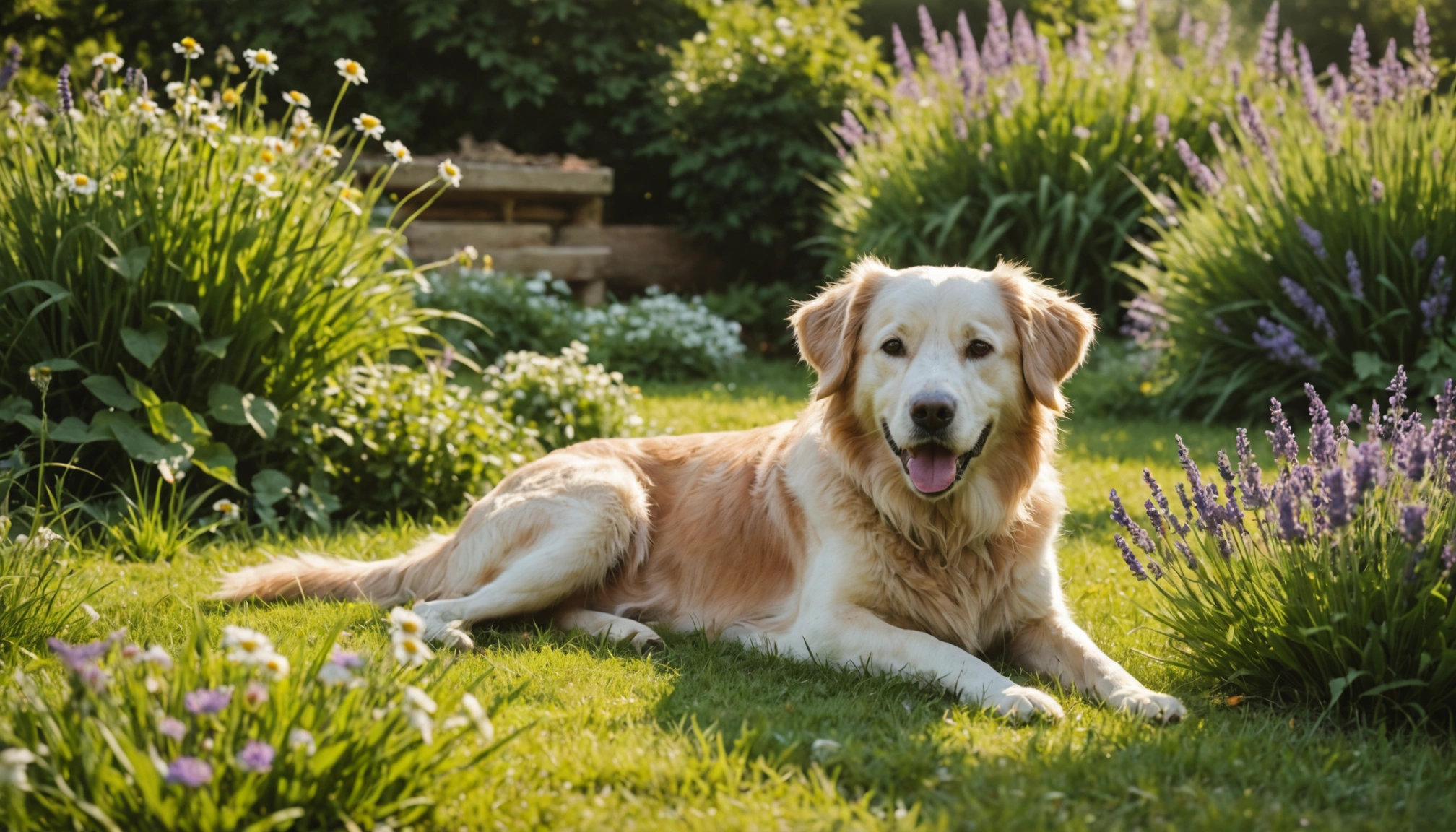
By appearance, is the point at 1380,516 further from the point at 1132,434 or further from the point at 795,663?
the point at 1132,434

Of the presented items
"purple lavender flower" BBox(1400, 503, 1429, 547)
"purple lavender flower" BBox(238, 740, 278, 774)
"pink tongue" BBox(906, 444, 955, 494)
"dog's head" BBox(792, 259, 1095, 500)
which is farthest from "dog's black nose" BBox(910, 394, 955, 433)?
"purple lavender flower" BBox(238, 740, 278, 774)

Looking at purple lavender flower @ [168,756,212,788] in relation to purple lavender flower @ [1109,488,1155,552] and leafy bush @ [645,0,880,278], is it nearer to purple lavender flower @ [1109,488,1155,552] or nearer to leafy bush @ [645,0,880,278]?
purple lavender flower @ [1109,488,1155,552]

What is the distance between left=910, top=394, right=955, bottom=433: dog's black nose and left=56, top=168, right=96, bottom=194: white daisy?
10.4 feet

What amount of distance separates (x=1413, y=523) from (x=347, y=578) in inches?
124

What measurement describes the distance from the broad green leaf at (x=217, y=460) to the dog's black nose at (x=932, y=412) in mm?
2870

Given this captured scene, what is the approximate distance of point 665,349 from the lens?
29.1ft

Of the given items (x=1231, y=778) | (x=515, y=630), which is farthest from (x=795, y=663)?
(x=1231, y=778)

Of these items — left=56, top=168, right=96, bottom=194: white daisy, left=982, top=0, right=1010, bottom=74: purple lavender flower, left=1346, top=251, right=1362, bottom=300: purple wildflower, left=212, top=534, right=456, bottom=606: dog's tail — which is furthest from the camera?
left=982, top=0, right=1010, bottom=74: purple lavender flower

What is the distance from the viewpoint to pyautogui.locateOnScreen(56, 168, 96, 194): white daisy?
4152mm

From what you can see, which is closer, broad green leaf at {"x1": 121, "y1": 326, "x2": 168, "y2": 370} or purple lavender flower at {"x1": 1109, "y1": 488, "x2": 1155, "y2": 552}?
purple lavender flower at {"x1": 1109, "y1": 488, "x2": 1155, "y2": 552}

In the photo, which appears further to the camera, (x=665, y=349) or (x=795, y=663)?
(x=665, y=349)

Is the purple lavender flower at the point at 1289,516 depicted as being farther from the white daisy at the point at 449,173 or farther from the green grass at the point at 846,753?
the white daisy at the point at 449,173

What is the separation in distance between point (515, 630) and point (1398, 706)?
99.0 inches

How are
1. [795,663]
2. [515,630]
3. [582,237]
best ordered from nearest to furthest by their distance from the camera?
[795,663] → [515,630] → [582,237]
